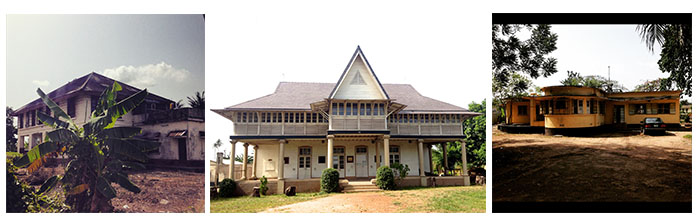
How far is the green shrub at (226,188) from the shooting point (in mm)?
8156

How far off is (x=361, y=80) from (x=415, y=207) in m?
3.67

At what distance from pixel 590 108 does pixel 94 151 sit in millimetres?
8623

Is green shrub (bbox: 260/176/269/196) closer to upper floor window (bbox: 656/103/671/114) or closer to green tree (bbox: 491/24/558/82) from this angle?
green tree (bbox: 491/24/558/82)

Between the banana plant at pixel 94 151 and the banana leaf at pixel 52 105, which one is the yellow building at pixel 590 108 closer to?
the banana plant at pixel 94 151

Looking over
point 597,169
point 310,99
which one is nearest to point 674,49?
point 597,169

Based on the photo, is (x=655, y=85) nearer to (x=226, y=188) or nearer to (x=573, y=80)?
(x=573, y=80)

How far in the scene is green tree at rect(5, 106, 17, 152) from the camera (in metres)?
5.80

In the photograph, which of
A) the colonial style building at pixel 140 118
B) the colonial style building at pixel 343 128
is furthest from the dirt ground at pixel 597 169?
the colonial style building at pixel 140 118

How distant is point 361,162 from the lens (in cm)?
999

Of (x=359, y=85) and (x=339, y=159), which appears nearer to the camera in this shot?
(x=359, y=85)

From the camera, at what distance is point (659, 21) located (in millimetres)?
5559

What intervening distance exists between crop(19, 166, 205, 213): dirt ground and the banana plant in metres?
0.15

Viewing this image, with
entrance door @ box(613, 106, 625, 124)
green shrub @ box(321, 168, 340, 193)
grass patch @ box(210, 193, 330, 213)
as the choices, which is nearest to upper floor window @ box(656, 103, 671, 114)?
entrance door @ box(613, 106, 625, 124)

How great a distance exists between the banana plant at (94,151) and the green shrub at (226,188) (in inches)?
92.7
